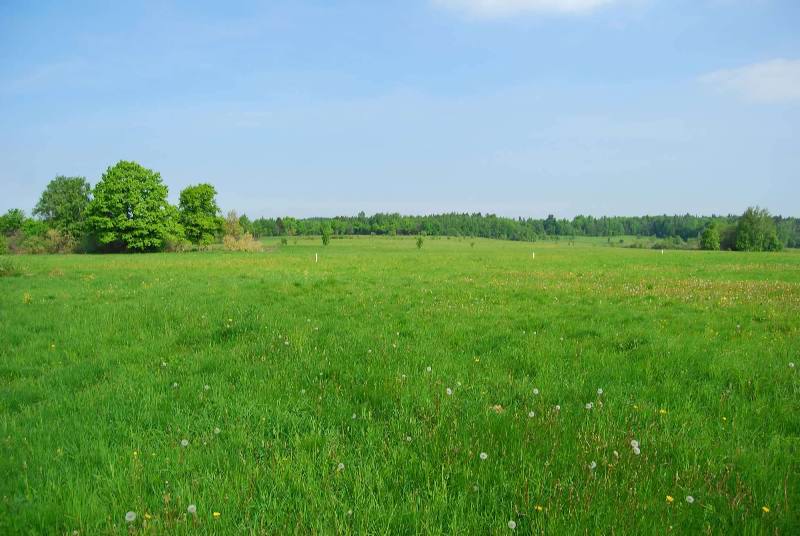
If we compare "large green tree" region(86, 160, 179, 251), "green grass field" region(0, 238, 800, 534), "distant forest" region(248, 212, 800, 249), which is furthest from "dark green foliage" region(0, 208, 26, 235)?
"green grass field" region(0, 238, 800, 534)

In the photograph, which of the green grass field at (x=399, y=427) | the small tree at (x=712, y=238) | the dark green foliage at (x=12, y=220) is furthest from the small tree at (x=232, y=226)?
the small tree at (x=712, y=238)

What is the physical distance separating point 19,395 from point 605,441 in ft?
24.9

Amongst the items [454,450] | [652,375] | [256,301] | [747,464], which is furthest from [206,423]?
[256,301]

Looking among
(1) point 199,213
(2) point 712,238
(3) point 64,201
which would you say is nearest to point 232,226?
(1) point 199,213

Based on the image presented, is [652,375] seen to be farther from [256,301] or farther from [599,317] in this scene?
[256,301]

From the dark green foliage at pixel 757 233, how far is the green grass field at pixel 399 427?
126 m

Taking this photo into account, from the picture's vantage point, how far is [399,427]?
4547mm

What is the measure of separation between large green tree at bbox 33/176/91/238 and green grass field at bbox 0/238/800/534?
9144 cm

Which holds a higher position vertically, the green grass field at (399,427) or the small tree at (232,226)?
the small tree at (232,226)

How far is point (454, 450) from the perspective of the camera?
13.4 ft

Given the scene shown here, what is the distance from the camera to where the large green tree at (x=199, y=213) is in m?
68.8

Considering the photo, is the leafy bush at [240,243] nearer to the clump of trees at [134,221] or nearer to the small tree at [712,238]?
the clump of trees at [134,221]

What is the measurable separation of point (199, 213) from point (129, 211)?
11.0 meters

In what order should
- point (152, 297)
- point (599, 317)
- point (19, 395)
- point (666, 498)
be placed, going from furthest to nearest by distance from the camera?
point (152, 297), point (599, 317), point (19, 395), point (666, 498)
